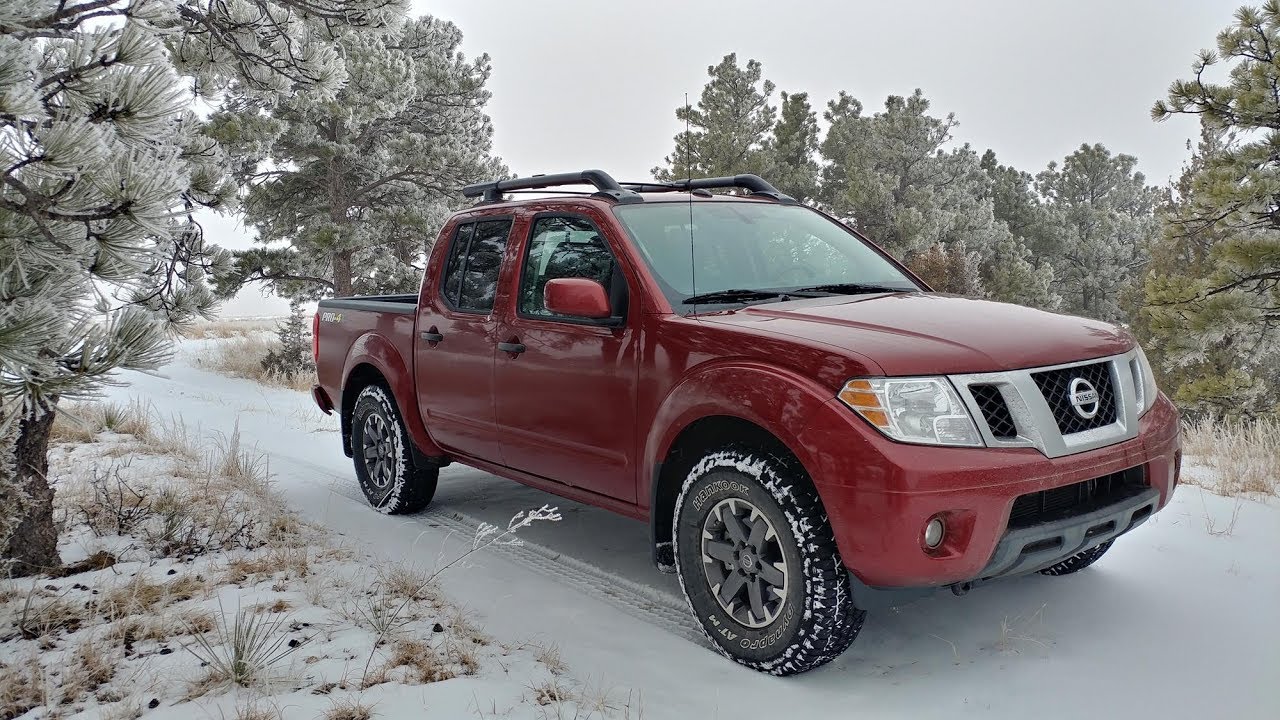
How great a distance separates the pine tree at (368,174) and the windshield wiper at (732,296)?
483 inches

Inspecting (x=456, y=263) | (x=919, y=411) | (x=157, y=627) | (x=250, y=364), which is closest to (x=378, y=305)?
(x=456, y=263)

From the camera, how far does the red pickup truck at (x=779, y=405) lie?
3.08m

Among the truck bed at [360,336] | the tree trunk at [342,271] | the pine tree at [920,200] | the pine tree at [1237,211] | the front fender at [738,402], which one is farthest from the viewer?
the pine tree at [920,200]

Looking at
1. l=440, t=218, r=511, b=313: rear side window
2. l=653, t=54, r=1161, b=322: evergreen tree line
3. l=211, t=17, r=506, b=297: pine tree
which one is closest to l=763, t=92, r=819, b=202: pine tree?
l=653, t=54, r=1161, b=322: evergreen tree line

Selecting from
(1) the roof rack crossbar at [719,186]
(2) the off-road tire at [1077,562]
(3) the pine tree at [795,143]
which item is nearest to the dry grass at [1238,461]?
(2) the off-road tire at [1077,562]

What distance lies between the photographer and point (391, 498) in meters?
5.78

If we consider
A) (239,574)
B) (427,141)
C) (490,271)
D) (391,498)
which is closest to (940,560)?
(490,271)

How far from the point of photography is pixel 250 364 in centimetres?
1766

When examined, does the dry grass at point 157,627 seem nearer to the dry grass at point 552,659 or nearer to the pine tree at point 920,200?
the dry grass at point 552,659

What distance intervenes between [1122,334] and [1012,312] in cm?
52

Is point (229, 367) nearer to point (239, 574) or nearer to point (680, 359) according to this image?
point (239, 574)

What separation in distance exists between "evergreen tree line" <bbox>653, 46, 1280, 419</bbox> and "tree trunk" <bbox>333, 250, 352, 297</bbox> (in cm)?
1284

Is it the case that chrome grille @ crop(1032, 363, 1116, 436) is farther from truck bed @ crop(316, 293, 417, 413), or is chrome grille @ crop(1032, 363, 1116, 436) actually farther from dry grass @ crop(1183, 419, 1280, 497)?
truck bed @ crop(316, 293, 417, 413)

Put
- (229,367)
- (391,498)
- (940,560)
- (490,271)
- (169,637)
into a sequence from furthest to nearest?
(229,367), (391,498), (490,271), (169,637), (940,560)
